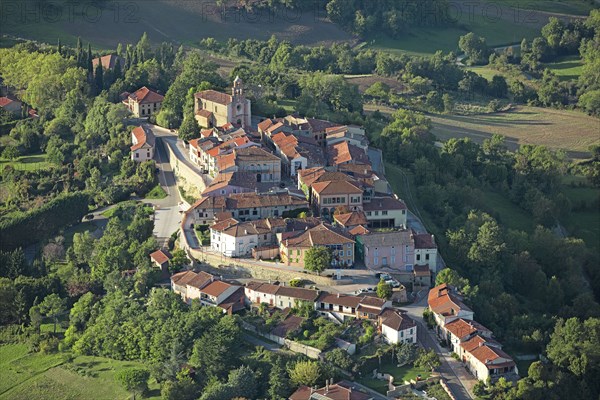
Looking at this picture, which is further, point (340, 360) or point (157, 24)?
point (157, 24)

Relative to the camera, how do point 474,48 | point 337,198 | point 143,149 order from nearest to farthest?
point 337,198, point 143,149, point 474,48

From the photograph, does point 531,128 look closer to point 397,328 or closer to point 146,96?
point 146,96

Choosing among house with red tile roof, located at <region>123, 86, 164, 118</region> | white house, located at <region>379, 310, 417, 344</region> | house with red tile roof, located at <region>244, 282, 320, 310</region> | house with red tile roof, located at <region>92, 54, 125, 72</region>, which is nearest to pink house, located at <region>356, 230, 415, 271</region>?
→ house with red tile roof, located at <region>244, 282, 320, 310</region>

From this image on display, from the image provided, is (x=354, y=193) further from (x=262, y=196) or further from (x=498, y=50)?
(x=498, y=50)

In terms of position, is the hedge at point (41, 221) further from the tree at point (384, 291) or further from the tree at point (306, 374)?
the tree at point (306, 374)

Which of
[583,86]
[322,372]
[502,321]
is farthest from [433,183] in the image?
[583,86]

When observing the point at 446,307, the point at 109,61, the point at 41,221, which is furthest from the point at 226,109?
the point at 446,307

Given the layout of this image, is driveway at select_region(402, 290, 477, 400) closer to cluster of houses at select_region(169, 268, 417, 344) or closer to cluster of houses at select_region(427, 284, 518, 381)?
cluster of houses at select_region(427, 284, 518, 381)
